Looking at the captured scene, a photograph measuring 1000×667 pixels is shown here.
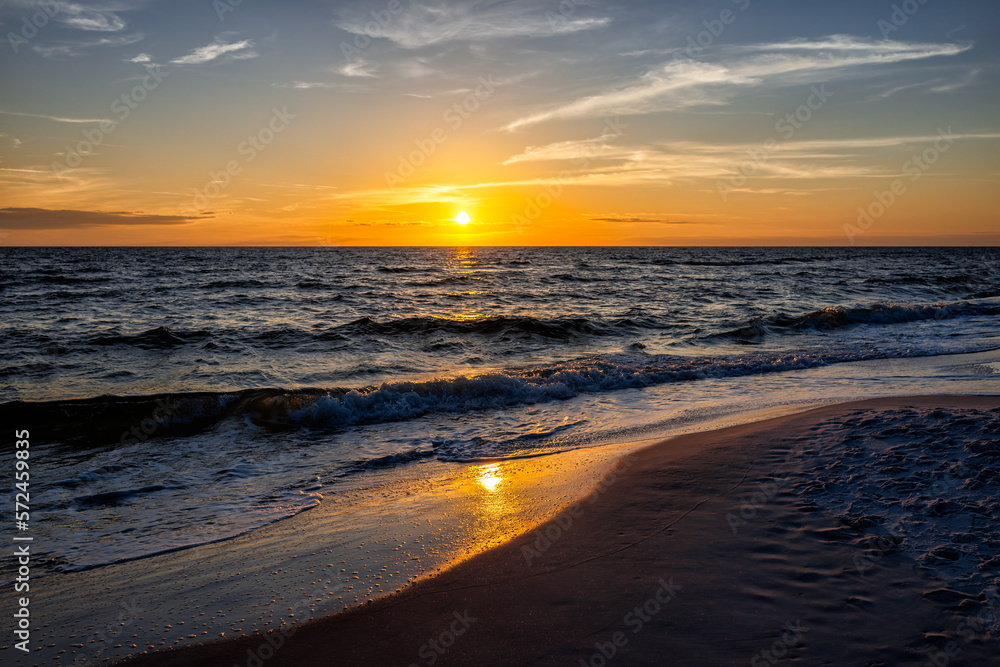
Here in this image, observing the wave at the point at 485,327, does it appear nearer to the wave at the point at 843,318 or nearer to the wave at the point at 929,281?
the wave at the point at 843,318

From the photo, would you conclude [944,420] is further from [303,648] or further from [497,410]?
[303,648]

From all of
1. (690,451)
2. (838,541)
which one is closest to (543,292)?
(690,451)

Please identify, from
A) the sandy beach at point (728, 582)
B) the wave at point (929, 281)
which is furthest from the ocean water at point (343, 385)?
the wave at point (929, 281)

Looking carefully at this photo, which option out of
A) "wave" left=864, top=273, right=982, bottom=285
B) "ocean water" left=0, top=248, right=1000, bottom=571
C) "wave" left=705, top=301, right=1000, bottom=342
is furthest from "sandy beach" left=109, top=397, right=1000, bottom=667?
"wave" left=864, top=273, right=982, bottom=285

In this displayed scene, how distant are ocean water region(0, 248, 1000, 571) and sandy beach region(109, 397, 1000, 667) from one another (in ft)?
7.48

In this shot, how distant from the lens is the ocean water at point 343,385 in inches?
248

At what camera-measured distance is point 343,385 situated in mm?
11742

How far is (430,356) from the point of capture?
1545 cm

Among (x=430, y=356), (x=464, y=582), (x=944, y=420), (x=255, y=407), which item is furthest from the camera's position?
(x=430, y=356)

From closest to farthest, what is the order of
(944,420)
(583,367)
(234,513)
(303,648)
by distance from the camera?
(303,648), (234,513), (944,420), (583,367)

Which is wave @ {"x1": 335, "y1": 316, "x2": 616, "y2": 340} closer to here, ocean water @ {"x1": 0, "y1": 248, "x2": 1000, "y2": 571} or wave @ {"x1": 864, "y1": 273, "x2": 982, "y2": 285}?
ocean water @ {"x1": 0, "y1": 248, "x2": 1000, "y2": 571}

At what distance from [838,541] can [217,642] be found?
14.3 ft

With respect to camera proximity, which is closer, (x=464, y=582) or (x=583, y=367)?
(x=464, y=582)

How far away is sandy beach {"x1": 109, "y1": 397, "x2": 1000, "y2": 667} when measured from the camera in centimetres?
311
